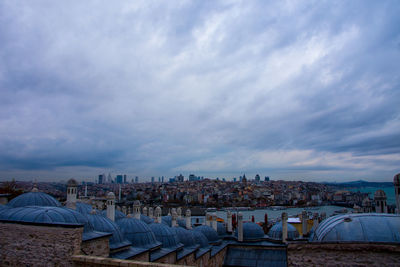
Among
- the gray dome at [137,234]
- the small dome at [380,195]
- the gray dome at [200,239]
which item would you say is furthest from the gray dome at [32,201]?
the small dome at [380,195]

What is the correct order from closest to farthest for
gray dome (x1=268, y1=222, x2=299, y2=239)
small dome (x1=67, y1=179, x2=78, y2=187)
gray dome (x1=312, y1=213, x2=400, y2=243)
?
1. gray dome (x1=312, y1=213, x2=400, y2=243)
2. small dome (x1=67, y1=179, x2=78, y2=187)
3. gray dome (x1=268, y1=222, x2=299, y2=239)

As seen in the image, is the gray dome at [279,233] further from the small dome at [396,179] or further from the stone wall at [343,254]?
the stone wall at [343,254]

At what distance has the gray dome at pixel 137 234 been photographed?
421 inches

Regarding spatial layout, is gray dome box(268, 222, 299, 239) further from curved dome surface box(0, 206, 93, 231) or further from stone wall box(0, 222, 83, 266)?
stone wall box(0, 222, 83, 266)

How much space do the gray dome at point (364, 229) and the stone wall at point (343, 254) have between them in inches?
21.2

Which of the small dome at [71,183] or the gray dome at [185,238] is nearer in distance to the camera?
the small dome at [71,183]

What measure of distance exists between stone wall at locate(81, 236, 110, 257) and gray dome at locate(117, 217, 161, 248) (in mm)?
2273

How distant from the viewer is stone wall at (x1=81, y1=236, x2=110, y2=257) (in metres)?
7.67

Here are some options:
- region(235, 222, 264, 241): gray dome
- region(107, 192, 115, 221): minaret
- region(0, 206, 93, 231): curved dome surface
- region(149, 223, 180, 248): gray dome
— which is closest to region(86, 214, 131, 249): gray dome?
region(0, 206, 93, 231): curved dome surface

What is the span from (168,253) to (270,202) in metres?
109

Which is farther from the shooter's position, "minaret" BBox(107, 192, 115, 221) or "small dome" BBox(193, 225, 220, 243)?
"small dome" BBox(193, 225, 220, 243)

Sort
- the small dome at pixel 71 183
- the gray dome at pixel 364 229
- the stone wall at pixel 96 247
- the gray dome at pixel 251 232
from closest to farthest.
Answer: the gray dome at pixel 364 229
the stone wall at pixel 96 247
the small dome at pixel 71 183
the gray dome at pixel 251 232

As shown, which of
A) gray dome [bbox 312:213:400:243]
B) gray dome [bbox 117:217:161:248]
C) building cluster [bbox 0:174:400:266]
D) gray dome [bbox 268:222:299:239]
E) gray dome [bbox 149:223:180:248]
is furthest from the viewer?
gray dome [bbox 268:222:299:239]

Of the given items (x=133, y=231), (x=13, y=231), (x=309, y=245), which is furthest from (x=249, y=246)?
(x=13, y=231)
